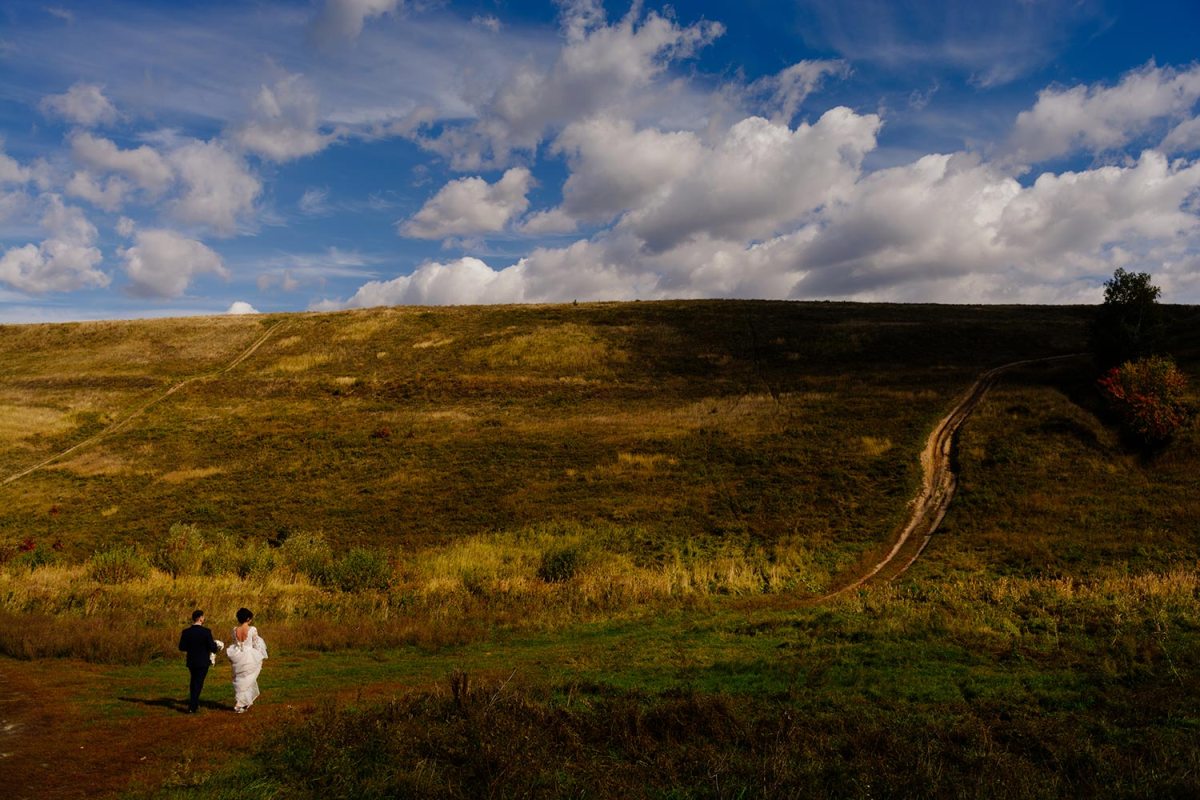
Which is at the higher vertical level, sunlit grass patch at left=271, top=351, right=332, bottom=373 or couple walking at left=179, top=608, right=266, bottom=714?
sunlit grass patch at left=271, top=351, right=332, bottom=373

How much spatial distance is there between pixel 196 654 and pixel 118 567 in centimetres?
1823

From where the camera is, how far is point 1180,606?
1819 centimetres

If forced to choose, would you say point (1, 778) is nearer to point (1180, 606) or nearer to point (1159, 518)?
point (1180, 606)

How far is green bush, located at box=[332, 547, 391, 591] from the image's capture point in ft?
86.6

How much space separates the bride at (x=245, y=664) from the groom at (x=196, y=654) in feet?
1.65

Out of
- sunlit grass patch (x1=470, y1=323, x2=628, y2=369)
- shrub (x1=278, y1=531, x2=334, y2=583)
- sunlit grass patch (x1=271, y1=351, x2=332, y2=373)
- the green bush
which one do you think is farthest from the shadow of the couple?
sunlit grass patch (x1=271, y1=351, x2=332, y2=373)

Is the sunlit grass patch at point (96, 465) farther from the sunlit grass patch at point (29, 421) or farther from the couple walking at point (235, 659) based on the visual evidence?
the couple walking at point (235, 659)

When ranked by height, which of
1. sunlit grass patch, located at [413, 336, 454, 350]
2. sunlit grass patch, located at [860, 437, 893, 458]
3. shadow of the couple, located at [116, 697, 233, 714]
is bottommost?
shadow of the couple, located at [116, 697, 233, 714]

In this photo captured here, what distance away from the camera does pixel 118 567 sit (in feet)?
91.7

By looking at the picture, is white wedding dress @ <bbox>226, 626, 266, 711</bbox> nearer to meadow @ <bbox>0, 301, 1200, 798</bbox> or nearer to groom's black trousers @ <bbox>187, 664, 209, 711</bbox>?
groom's black trousers @ <bbox>187, 664, 209, 711</bbox>

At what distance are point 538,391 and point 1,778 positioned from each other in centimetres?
5282

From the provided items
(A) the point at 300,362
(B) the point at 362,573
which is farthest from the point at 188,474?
(A) the point at 300,362

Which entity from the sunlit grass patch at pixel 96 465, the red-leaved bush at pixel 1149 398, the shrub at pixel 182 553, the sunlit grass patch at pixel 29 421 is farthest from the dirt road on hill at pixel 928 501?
the sunlit grass patch at pixel 29 421

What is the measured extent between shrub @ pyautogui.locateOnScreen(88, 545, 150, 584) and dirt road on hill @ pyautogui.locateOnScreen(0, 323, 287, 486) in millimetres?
23596
